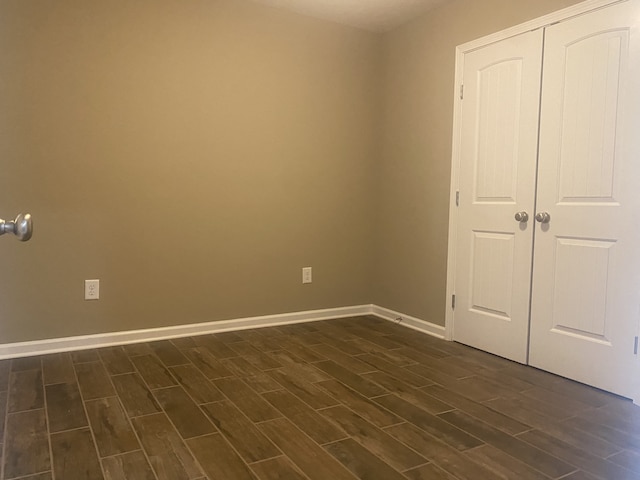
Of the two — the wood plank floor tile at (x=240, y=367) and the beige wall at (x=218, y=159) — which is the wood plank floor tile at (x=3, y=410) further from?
the wood plank floor tile at (x=240, y=367)

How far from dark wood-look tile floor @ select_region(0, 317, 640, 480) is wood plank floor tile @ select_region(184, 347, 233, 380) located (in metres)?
0.01

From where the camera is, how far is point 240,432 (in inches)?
77.0

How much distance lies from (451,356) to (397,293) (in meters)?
Result: 0.93

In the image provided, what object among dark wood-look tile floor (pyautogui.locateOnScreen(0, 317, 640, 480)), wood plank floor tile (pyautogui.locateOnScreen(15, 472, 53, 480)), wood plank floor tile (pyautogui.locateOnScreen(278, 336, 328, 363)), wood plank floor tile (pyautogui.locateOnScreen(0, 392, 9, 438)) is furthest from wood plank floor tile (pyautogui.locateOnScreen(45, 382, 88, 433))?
wood plank floor tile (pyautogui.locateOnScreen(278, 336, 328, 363))

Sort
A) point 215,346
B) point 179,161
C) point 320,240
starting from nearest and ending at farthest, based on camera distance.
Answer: point 215,346
point 179,161
point 320,240

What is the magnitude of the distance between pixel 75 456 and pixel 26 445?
0.23 m

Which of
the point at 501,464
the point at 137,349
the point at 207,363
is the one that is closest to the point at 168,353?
the point at 137,349

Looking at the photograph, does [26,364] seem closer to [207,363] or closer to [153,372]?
[153,372]

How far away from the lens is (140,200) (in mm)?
3117

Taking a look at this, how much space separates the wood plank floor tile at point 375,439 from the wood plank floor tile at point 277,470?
1.03 feet

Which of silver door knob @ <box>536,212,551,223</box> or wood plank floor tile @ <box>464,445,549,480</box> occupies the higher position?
silver door knob @ <box>536,212,551,223</box>

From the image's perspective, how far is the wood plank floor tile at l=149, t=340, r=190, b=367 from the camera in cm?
277

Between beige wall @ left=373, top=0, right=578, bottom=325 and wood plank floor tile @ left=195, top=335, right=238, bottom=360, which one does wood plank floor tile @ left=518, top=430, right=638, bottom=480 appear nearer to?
beige wall @ left=373, top=0, right=578, bottom=325

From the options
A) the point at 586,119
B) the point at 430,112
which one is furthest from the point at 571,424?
the point at 430,112
